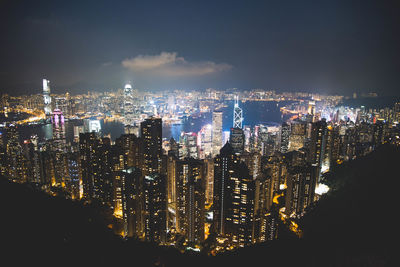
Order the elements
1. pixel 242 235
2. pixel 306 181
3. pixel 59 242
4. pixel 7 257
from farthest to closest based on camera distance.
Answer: pixel 306 181
pixel 242 235
pixel 59 242
pixel 7 257

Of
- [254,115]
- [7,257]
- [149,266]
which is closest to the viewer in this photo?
[7,257]

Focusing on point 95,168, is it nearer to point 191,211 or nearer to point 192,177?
point 192,177

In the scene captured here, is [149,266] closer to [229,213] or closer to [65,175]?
[229,213]

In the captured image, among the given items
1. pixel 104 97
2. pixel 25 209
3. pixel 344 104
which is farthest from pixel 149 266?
pixel 344 104

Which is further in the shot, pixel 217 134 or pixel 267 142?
pixel 217 134

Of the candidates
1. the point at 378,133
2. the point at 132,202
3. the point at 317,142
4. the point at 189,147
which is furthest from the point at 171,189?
the point at 378,133
